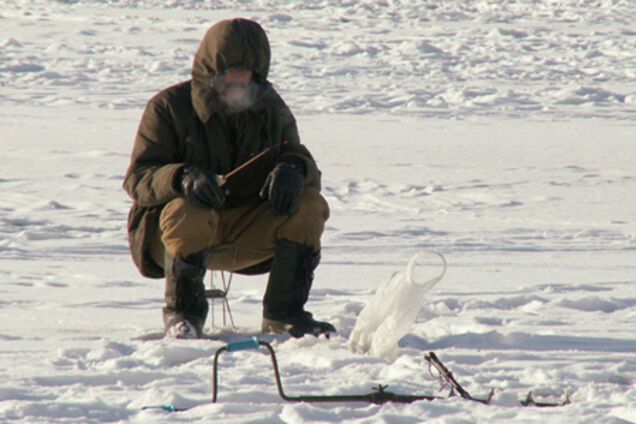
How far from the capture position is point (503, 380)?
11.3 ft

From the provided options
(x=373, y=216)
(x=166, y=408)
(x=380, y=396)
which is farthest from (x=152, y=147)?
(x=373, y=216)

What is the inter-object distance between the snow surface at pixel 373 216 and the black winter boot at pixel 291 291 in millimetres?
123

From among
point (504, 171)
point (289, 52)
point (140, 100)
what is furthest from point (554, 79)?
point (504, 171)

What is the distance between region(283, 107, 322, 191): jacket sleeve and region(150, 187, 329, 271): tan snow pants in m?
0.04

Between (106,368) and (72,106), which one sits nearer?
(106,368)

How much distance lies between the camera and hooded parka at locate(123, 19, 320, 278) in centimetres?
402

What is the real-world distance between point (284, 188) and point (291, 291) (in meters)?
0.38

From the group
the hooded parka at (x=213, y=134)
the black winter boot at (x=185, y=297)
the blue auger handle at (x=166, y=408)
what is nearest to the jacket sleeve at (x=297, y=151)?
the hooded parka at (x=213, y=134)

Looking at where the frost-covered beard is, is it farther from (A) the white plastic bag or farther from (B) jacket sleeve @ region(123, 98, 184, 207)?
(A) the white plastic bag

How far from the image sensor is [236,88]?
4039 mm

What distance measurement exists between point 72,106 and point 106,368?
8.46 m

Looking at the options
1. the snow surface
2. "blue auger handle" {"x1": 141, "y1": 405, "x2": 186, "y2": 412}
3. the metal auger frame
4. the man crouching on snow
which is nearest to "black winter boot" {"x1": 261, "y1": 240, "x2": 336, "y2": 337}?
the man crouching on snow

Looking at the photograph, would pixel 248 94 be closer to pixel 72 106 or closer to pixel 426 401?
pixel 426 401

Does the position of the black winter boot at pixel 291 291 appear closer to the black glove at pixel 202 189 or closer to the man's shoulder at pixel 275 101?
the black glove at pixel 202 189
